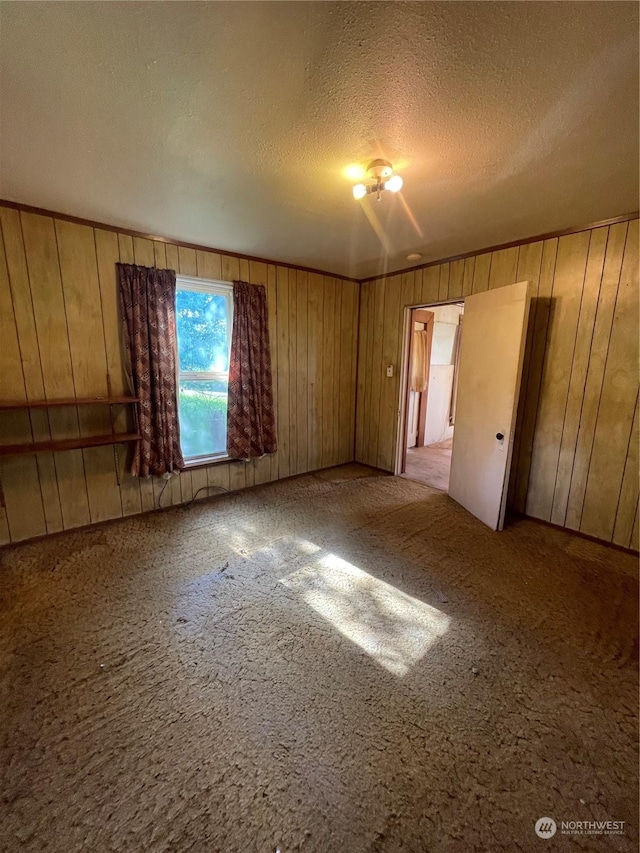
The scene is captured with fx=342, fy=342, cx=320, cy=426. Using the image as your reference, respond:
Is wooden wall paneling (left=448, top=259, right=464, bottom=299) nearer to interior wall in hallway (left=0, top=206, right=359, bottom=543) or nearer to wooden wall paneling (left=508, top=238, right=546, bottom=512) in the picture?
wooden wall paneling (left=508, top=238, right=546, bottom=512)

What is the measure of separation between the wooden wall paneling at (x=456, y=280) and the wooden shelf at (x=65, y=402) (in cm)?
321

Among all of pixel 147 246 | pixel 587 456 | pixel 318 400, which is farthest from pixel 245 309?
pixel 587 456

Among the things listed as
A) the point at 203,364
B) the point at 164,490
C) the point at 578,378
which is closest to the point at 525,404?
the point at 578,378

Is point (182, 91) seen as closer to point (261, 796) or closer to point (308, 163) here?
point (308, 163)

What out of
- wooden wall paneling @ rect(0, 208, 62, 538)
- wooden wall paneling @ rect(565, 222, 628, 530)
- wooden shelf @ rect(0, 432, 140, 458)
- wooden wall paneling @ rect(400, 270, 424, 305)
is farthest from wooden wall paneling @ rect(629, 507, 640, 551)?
wooden wall paneling @ rect(0, 208, 62, 538)

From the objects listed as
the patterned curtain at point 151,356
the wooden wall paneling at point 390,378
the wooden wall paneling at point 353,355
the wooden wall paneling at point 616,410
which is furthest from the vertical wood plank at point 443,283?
the patterned curtain at point 151,356

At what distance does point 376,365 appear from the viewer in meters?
4.46

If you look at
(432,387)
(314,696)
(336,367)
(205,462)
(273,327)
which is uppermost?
(273,327)

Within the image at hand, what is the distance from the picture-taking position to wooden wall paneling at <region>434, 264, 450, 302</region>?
11.8ft

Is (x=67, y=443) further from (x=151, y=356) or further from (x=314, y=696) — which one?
(x=314, y=696)

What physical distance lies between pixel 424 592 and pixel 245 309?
9.70 feet

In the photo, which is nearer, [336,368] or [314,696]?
[314,696]

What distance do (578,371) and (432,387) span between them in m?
3.24

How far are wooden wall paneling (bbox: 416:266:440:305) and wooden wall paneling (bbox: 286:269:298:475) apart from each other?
1.43m
